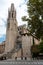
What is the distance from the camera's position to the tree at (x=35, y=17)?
1624cm

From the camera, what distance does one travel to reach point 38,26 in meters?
16.7

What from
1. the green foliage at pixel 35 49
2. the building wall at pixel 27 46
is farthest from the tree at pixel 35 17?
the building wall at pixel 27 46

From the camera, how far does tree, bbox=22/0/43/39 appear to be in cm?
1624

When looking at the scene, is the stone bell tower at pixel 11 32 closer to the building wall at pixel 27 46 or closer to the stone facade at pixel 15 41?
the stone facade at pixel 15 41

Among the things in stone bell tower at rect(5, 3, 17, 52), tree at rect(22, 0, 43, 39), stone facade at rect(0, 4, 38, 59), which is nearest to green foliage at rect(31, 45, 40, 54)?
stone facade at rect(0, 4, 38, 59)

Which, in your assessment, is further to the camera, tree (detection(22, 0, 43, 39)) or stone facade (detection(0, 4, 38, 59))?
stone facade (detection(0, 4, 38, 59))

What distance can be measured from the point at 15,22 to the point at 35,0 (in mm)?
77111

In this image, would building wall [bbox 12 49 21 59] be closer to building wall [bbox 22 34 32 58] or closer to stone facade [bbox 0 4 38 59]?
stone facade [bbox 0 4 38 59]

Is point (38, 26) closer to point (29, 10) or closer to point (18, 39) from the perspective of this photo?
point (29, 10)

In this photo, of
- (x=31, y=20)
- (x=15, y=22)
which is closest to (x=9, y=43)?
(x=15, y=22)

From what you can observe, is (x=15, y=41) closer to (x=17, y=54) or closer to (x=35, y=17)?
(x=17, y=54)

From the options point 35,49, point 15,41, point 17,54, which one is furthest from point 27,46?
point 15,41

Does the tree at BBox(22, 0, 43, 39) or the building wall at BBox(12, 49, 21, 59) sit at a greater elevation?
the tree at BBox(22, 0, 43, 39)

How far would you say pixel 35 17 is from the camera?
16.8 metres
